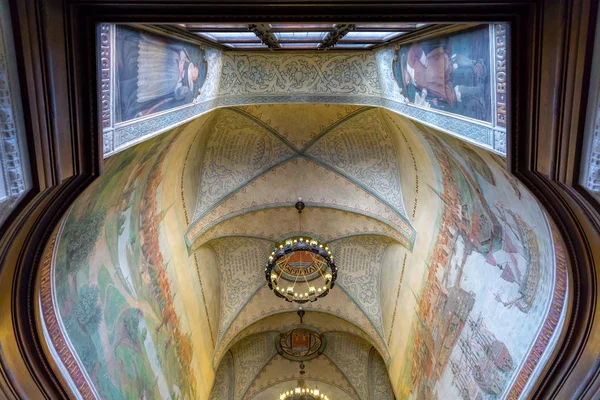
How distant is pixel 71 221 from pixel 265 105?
483cm

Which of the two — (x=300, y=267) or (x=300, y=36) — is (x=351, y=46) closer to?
(x=300, y=36)

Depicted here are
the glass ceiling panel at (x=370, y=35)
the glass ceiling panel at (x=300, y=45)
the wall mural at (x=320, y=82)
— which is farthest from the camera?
the glass ceiling panel at (x=300, y=45)

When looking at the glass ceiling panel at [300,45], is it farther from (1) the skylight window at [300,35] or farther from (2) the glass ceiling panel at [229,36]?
(2) the glass ceiling panel at [229,36]

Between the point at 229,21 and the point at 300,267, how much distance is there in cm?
1009

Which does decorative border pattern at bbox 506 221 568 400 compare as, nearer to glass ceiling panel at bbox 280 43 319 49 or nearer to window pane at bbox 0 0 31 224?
glass ceiling panel at bbox 280 43 319 49

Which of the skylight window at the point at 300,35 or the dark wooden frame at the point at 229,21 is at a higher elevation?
the skylight window at the point at 300,35

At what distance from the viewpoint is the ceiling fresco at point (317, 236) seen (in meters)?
7.08

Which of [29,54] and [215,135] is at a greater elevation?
[29,54]

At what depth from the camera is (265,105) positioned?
10125 millimetres

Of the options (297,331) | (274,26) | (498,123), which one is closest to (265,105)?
(274,26)

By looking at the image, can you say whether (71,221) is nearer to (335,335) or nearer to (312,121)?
(312,121)

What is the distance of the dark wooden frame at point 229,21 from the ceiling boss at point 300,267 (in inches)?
255

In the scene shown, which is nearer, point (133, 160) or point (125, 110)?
point (125, 110)

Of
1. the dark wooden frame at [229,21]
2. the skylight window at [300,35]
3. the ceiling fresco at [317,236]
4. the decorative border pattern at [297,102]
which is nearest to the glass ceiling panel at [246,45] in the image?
the skylight window at [300,35]
